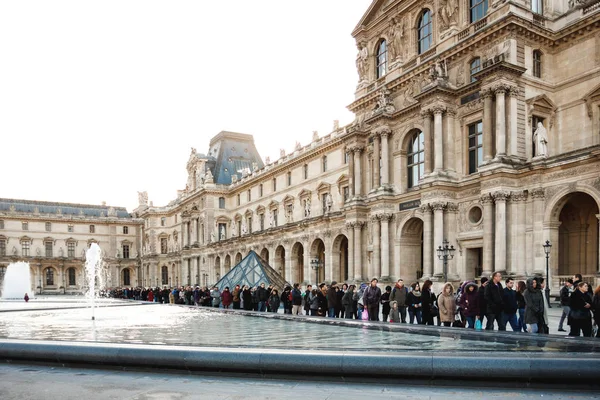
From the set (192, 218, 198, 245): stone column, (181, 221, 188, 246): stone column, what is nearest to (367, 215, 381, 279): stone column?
(192, 218, 198, 245): stone column

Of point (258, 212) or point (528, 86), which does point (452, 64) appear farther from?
point (258, 212)

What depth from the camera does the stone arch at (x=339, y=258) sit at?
41.5 m

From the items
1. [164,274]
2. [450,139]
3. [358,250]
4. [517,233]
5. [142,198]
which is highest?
[450,139]

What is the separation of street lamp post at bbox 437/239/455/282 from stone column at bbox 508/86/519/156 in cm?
530

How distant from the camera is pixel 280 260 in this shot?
51125 mm

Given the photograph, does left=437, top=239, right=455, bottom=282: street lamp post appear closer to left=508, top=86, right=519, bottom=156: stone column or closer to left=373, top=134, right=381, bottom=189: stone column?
left=508, top=86, right=519, bottom=156: stone column

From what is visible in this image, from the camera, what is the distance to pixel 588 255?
24891 mm

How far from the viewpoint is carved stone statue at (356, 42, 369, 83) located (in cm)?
3694

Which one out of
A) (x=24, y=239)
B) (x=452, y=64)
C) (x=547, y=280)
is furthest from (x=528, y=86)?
(x=24, y=239)

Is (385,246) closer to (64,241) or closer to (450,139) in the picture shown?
(450,139)

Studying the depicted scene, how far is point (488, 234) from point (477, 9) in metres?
12.1

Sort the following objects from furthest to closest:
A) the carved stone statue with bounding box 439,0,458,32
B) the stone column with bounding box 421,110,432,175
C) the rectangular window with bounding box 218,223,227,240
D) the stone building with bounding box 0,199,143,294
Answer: the stone building with bounding box 0,199,143,294, the rectangular window with bounding box 218,223,227,240, the carved stone statue with bounding box 439,0,458,32, the stone column with bounding box 421,110,432,175

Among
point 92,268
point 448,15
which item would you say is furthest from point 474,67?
point 92,268

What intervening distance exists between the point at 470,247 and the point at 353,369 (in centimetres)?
2182
